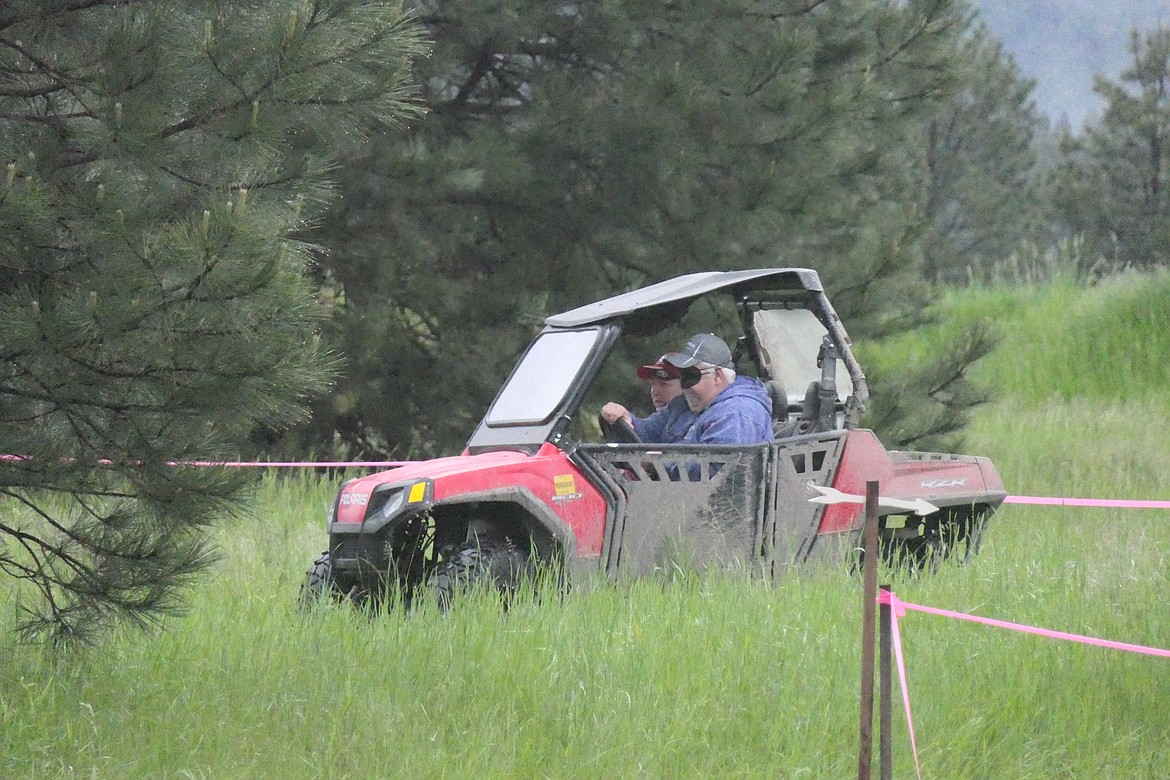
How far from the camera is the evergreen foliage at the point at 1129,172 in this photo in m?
26.9

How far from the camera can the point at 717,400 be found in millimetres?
6922

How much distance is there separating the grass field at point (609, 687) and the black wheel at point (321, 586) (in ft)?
0.47

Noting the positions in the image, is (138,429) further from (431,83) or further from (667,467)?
(431,83)

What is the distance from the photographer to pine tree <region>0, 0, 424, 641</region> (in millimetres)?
4285

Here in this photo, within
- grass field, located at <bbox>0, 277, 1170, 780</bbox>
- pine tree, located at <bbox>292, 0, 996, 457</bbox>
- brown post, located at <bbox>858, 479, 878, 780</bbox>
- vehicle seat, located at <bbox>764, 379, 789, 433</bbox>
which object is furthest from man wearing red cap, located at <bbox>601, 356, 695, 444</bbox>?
pine tree, located at <bbox>292, 0, 996, 457</bbox>

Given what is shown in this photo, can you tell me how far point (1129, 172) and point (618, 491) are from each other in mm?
24488

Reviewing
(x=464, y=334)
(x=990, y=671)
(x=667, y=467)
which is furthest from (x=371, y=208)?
(x=990, y=671)

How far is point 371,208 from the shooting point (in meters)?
10.8

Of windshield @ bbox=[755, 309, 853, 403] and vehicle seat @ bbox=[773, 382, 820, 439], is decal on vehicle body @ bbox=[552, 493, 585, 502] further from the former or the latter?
windshield @ bbox=[755, 309, 853, 403]

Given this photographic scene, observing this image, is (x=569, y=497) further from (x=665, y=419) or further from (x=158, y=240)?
(x=158, y=240)

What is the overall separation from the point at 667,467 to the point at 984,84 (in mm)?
29300

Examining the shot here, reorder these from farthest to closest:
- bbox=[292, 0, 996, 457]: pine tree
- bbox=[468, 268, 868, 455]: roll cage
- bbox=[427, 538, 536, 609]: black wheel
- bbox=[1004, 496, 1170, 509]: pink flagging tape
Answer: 1. bbox=[292, 0, 996, 457]: pine tree
2. bbox=[468, 268, 868, 455]: roll cage
3. bbox=[427, 538, 536, 609]: black wheel
4. bbox=[1004, 496, 1170, 509]: pink flagging tape

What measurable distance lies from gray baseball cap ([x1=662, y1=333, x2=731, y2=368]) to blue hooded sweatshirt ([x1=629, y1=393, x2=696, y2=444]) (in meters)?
0.39

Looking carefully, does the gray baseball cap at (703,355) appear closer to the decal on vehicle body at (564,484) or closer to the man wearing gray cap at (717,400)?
the man wearing gray cap at (717,400)
